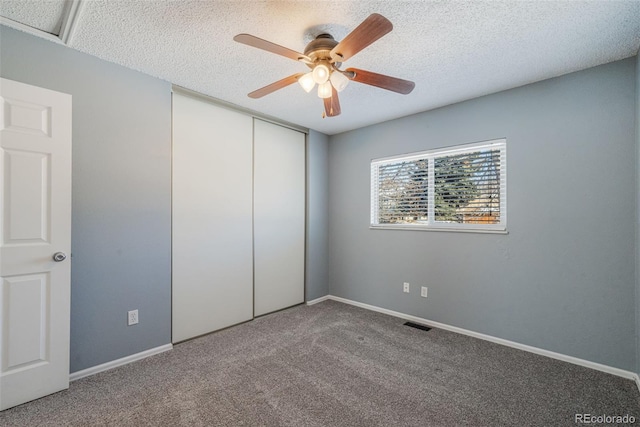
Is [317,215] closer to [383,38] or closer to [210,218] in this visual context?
[210,218]

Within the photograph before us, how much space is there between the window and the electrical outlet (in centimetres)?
280

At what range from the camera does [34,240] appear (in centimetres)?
193

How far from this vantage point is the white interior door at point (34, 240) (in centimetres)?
183

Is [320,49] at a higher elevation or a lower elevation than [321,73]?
higher

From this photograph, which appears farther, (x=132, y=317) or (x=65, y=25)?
(x=132, y=317)

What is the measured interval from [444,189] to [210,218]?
8.59ft

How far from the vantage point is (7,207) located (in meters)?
1.83

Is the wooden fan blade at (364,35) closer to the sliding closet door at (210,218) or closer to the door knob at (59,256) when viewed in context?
the sliding closet door at (210,218)

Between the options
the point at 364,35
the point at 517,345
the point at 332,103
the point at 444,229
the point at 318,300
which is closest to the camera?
the point at 364,35

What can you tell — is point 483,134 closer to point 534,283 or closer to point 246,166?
point 534,283

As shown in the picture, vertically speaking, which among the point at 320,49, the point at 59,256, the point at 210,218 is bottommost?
the point at 59,256

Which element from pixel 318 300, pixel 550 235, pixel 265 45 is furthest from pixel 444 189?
Result: pixel 265 45

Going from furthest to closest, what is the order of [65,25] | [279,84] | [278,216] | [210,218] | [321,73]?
[278,216], [210,218], [279,84], [65,25], [321,73]

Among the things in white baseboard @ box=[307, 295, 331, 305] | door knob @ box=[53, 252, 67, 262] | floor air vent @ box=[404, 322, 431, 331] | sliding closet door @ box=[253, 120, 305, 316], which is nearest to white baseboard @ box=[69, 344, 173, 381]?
door knob @ box=[53, 252, 67, 262]
